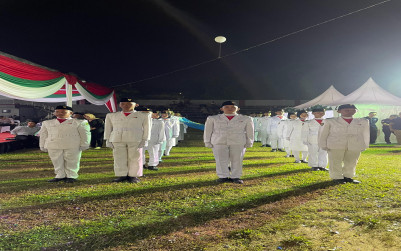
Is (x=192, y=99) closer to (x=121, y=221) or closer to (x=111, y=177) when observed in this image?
(x=111, y=177)

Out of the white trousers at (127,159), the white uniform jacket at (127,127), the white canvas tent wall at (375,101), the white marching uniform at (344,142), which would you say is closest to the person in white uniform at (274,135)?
the white canvas tent wall at (375,101)

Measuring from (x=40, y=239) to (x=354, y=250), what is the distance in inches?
148

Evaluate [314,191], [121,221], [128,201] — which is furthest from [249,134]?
[121,221]

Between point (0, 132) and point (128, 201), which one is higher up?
point (0, 132)

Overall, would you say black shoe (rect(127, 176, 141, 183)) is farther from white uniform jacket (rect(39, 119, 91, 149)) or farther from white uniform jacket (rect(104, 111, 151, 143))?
white uniform jacket (rect(39, 119, 91, 149))

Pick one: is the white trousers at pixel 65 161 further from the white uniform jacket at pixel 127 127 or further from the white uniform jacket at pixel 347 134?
the white uniform jacket at pixel 347 134

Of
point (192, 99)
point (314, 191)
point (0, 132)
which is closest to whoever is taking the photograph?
point (314, 191)

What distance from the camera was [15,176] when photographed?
24.7 ft

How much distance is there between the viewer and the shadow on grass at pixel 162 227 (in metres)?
3.26

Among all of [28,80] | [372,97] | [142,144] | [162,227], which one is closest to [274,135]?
[372,97]

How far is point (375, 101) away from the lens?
1752 cm

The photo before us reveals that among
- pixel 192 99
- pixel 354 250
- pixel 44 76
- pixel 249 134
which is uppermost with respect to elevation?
pixel 192 99

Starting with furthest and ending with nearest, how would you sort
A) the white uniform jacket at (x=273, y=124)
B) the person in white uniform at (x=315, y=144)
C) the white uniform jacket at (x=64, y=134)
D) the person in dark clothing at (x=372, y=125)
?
the person in dark clothing at (x=372, y=125) → the white uniform jacket at (x=273, y=124) → the person in white uniform at (x=315, y=144) → the white uniform jacket at (x=64, y=134)

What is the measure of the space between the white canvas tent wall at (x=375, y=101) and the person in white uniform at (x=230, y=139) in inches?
565
